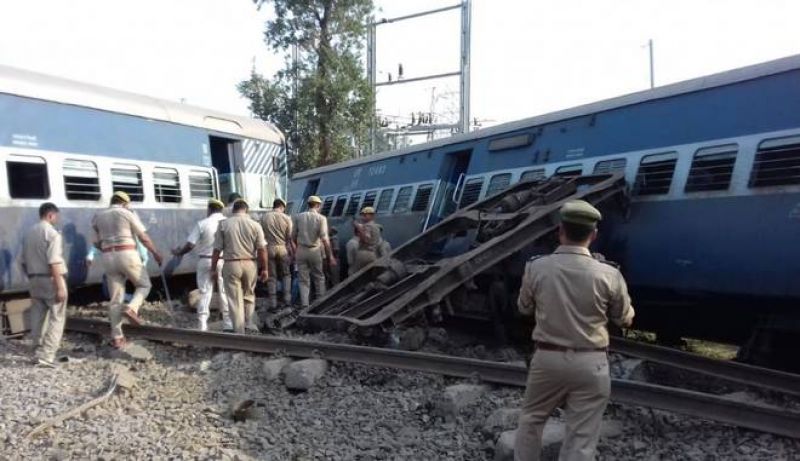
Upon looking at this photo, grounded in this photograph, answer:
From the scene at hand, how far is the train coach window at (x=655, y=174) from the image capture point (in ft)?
25.8

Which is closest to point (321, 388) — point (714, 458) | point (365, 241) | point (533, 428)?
point (533, 428)

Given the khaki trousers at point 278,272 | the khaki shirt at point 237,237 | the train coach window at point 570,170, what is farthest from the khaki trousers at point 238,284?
the train coach window at point 570,170

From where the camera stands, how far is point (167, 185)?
11.5 meters

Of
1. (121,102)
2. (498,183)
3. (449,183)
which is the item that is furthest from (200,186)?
(498,183)

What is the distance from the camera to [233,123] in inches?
529

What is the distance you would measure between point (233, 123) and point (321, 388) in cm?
835

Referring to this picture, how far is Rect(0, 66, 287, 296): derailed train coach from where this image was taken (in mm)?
8898

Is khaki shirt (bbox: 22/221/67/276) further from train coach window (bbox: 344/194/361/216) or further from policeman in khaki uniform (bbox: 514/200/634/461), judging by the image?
train coach window (bbox: 344/194/361/216)

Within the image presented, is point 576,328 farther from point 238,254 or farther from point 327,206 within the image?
point 327,206

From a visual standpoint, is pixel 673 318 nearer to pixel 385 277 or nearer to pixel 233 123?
pixel 385 277

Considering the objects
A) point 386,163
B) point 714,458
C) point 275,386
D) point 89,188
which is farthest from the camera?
point 386,163

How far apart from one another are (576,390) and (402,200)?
9.80 metres

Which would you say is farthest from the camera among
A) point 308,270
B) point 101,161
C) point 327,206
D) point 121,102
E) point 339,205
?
point 327,206

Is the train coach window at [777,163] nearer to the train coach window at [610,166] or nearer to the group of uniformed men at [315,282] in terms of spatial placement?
the train coach window at [610,166]
